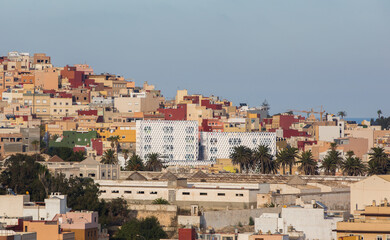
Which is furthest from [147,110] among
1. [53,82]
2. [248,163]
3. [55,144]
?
[248,163]

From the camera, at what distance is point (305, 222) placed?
82.4 m

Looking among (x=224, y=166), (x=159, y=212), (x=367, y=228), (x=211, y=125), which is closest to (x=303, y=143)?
(x=211, y=125)

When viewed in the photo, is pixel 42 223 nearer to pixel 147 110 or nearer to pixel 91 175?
pixel 91 175

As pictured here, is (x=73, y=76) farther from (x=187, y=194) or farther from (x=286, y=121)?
(x=187, y=194)

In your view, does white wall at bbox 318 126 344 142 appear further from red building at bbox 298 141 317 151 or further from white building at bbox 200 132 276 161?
white building at bbox 200 132 276 161

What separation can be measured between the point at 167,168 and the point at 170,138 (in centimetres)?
1661

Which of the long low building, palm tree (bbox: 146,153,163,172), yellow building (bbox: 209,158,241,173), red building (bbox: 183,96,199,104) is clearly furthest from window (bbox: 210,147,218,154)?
the long low building

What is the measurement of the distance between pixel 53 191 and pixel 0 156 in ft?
117

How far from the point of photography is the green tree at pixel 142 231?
278ft

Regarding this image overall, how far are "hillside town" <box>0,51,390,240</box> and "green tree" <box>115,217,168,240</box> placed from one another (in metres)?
0.16

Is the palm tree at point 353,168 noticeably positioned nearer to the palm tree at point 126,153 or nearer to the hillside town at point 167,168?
the hillside town at point 167,168

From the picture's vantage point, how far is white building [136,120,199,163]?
150 meters

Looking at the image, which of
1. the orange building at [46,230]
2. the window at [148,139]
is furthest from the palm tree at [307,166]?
the orange building at [46,230]

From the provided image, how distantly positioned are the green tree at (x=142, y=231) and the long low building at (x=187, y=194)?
33.4 ft
